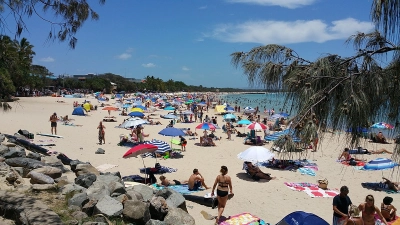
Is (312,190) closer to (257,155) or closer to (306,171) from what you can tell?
(257,155)

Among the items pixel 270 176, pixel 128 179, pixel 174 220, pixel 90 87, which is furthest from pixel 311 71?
pixel 90 87

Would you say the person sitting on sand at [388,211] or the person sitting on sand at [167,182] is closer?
the person sitting on sand at [388,211]

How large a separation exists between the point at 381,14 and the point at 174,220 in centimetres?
465

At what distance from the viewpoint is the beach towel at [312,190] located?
9391 mm

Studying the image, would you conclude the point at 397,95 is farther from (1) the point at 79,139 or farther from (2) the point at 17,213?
(1) the point at 79,139

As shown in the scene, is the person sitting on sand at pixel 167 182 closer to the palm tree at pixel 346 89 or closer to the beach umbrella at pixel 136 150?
the beach umbrella at pixel 136 150

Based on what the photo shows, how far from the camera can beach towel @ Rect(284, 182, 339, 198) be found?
30.8 ft

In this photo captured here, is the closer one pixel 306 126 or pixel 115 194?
pixel 306 126

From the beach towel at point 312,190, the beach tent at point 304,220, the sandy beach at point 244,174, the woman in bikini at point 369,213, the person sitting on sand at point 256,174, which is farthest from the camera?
the person sitting on sand at point 256,174

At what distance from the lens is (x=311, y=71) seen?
112 inches

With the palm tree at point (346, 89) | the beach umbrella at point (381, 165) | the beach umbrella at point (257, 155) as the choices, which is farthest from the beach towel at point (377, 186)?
the palm tree at point (346, 89)

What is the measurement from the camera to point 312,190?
973 cm

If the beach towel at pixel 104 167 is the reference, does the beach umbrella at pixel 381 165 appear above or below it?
above

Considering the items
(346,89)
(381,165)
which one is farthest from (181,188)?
(346,89)
